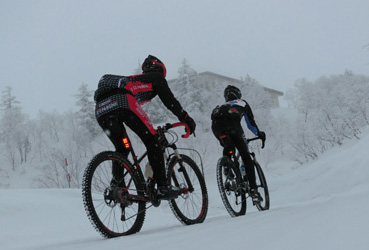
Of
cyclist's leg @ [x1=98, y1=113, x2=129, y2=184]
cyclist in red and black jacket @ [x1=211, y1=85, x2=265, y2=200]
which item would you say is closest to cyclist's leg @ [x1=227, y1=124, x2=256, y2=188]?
cyclist in red and black jacket @ [x1=211, y1=85, x2=265, y2=200]

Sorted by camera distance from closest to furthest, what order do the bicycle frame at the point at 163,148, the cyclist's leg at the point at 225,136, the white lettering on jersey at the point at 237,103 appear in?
the bicycle frame at the point at 163,148
the cyclist's leg at the point at 225,136
the white lettering on jersey at the point at 237,103

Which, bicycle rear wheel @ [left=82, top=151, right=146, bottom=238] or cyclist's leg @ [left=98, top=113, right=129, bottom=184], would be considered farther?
cyclist's leg @ [left=98, top=113, right=129, bottom=184]

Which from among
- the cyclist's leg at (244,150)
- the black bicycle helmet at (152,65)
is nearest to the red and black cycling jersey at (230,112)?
the cyclist's leg at (244,150)

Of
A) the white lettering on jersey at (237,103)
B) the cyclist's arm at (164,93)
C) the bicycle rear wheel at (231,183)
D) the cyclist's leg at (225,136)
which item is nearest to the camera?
the cyclist's arm at (164,93)

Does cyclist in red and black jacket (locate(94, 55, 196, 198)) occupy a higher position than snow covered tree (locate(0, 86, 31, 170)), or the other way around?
snow covered tree (locate(0, 86, 31, 170))

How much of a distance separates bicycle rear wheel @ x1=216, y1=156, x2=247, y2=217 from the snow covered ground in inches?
10.4

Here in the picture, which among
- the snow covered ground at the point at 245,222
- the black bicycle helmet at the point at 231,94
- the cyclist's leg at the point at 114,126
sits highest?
the black bicycle helmet at the point at 231,94

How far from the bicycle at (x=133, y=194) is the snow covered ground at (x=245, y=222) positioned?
0.20 meters

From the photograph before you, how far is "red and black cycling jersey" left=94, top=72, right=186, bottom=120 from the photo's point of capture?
3.57m

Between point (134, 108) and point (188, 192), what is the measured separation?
138 cm

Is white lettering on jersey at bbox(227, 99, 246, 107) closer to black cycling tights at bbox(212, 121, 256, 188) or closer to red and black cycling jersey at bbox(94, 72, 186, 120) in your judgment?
black cycling tights at bbox(212, 121, 256, 188)

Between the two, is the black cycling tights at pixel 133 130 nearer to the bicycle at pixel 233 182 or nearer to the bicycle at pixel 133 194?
the bicycle at pixel 133 194

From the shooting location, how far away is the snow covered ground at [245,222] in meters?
1.60

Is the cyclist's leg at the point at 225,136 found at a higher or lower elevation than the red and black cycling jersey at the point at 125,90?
lower
